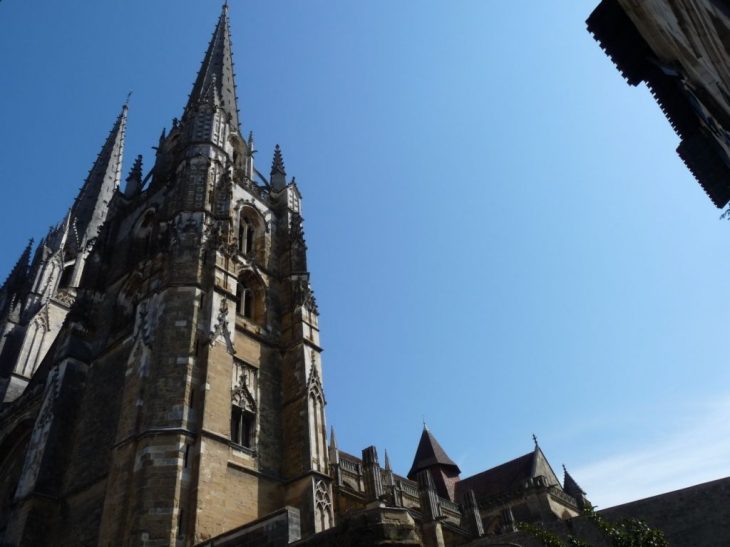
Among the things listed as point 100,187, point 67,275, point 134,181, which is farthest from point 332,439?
point 100,187

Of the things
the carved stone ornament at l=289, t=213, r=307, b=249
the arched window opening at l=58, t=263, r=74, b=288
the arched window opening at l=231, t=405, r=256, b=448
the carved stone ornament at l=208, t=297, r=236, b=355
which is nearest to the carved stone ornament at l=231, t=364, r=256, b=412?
the arched window opening at l=231, t=405, r=256, b=448

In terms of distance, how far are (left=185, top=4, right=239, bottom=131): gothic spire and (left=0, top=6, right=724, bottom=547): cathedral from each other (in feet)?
1.02

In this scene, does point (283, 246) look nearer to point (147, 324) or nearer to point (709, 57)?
point (147, 324)

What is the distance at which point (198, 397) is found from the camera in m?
14.4

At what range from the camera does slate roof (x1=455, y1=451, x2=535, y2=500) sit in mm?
31720

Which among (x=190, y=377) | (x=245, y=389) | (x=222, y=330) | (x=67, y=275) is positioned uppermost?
(x=67, y=275)

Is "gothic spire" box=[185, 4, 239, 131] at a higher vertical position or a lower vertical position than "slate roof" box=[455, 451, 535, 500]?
higher

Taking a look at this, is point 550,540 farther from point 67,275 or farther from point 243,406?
point 67,275

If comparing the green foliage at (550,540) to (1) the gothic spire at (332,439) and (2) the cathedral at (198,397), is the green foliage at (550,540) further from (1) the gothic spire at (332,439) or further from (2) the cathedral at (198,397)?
(1) the gothic spire at (332,439)

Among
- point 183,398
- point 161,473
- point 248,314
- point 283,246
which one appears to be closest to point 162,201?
point 283,246

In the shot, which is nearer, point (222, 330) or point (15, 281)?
point (222, 330)

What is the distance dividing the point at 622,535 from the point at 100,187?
39.9 meters

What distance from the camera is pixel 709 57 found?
26.9 feet

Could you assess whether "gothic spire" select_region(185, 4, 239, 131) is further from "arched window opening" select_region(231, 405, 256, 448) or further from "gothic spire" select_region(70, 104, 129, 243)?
"arched window opening" select_region(231, 405, 256, 448)
